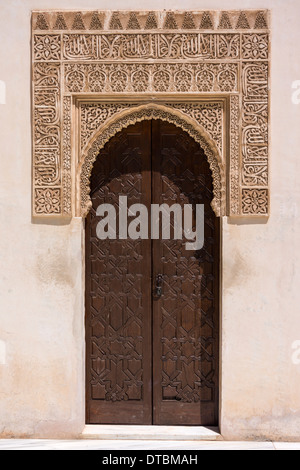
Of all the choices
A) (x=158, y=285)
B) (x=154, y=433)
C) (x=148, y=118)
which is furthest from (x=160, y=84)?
(x=154, y=433)

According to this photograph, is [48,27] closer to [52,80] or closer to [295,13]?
[52,80]

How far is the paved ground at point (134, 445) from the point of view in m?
3.03

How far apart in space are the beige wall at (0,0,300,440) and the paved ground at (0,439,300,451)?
7 cm

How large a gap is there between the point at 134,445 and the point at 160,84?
2.03 meters

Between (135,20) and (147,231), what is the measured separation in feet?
3.93

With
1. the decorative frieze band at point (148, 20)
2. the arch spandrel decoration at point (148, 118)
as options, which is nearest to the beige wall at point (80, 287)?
the decorative frieze band at point (148, 20)

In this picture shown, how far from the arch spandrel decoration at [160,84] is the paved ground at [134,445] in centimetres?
128

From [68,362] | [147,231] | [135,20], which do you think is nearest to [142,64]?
[135,20]

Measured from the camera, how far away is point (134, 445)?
3076mm

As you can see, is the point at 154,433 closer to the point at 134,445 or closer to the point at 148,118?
the point at 134,445

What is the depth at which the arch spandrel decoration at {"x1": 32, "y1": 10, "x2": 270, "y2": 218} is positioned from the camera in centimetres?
310

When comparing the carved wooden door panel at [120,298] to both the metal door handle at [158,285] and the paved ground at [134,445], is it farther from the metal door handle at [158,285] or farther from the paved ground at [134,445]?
the paved ground at [134,445]

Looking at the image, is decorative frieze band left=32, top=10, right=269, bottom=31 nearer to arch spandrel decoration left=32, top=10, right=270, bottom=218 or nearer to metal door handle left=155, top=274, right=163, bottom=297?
arch spandrel decoration left=32, top=10, right=270, bottom=218

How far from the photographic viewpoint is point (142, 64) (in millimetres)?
3117
